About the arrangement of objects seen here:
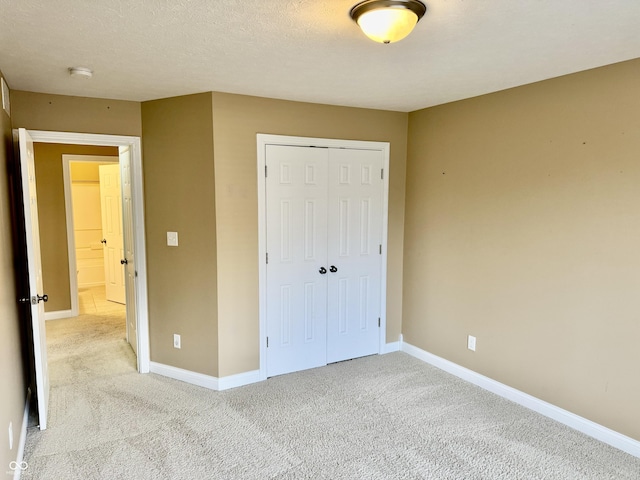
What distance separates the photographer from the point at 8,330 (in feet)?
7.90

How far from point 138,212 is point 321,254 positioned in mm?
1577

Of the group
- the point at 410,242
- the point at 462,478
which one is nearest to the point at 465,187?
the point at 410,242

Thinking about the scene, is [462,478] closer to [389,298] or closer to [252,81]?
[389,298]

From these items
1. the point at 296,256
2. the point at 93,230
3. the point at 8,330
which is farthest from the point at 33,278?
the point at 93,230

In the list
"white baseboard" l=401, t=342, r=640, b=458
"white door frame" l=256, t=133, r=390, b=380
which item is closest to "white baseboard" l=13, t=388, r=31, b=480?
"white door frame" l=256, t=133, r=390, b=380

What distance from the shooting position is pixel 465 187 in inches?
→ 136

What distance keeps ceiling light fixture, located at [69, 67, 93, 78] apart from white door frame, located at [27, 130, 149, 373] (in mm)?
744

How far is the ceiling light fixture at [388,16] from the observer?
1.63 meters

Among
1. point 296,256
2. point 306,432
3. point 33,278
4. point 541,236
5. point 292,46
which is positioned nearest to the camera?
point 292,46

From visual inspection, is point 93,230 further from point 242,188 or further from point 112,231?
point 242,188

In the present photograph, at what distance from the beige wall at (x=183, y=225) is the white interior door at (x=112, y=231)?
94.7 inches

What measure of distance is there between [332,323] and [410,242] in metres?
1.08

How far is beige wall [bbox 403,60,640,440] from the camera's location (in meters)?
2.51

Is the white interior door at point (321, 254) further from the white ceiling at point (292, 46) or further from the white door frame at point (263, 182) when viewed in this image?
the white ceiling at point (292, 46)
